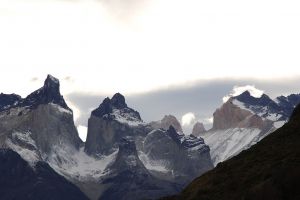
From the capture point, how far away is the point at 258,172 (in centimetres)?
13688

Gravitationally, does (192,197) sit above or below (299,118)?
below

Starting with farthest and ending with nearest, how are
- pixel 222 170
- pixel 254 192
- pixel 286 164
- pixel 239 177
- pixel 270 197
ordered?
pixel 222 170 → pixel 239 177 → pixel 286 164 → pixel 254 192 → pixel 270 197

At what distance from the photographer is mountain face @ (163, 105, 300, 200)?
10962cm

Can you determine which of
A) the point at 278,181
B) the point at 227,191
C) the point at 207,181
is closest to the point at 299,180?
the point at 278,181

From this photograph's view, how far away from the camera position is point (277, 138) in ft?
517

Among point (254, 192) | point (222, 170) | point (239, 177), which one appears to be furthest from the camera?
point (222, 170)

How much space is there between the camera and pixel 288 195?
106062 millimetres

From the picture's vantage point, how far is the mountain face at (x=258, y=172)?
360ft

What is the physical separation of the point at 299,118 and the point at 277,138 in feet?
29.2

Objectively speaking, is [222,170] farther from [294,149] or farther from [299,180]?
[299,180]

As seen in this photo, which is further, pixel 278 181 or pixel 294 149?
pixel 294 149

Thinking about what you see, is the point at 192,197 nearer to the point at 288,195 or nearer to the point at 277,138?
the point at 277,138

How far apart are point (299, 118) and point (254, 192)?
53.1 metres

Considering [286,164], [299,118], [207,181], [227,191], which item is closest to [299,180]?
[286,164]
